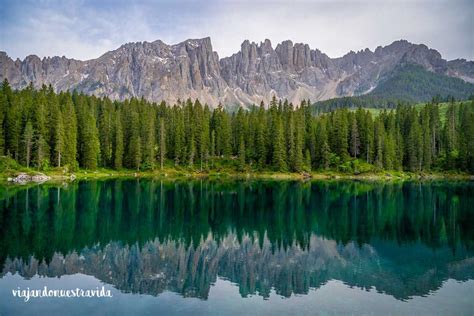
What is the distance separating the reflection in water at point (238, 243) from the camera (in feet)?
83.5

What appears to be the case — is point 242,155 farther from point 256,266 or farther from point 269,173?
point 256,266

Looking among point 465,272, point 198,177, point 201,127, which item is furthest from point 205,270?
point 201,127

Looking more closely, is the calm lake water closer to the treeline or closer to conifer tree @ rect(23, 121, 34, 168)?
conifer tree @ rect(23, 121, 34, 168)

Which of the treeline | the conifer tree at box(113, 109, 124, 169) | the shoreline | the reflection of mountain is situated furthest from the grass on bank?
the reflection of mountain

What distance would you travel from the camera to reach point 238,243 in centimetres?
3469

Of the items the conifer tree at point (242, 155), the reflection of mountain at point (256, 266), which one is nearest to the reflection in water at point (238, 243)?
the reflection of mountain at point (256, 266)

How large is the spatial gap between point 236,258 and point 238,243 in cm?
420

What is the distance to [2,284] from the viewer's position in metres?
22.5

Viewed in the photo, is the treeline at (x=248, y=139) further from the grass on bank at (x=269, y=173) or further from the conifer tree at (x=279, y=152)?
the grass on bank at (x=269, y=173)

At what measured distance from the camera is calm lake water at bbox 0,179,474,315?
21.2 m

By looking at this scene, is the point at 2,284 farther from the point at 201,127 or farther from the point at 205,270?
the point at 201,127

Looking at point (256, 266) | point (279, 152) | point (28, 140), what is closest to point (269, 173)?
point (279, 152)

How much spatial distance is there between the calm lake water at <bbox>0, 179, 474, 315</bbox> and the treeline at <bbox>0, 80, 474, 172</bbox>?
6142 cm

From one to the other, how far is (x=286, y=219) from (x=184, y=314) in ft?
92.1
